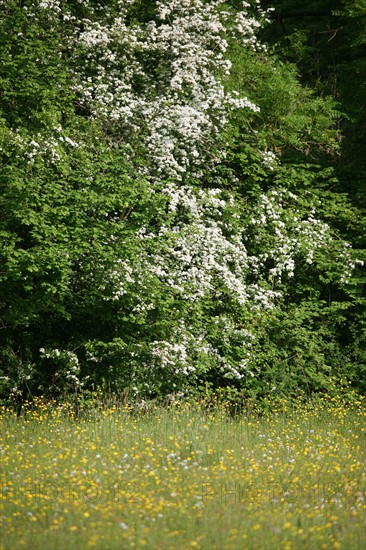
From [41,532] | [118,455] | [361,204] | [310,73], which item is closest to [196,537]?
[41,532]

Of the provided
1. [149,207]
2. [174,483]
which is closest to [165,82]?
[149,207]

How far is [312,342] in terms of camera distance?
44.4 feet

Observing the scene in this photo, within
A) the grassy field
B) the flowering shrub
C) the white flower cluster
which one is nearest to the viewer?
the grassy field

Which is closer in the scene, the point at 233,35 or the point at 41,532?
the point at 41,532

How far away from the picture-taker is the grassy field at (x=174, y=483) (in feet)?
17.7

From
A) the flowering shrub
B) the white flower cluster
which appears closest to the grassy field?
the flowering shrub

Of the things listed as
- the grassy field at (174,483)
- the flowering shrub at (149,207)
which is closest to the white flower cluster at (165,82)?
the flowering shrub at (149,207)

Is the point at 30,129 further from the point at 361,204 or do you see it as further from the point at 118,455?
Result: the point at 361,204

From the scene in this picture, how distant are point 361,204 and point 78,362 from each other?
722cm

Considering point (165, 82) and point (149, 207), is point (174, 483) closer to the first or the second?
point (149, 207)

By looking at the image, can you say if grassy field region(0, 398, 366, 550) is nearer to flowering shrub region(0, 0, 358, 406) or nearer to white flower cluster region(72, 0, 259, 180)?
flowering shrub region(0, 0, 358, 406)

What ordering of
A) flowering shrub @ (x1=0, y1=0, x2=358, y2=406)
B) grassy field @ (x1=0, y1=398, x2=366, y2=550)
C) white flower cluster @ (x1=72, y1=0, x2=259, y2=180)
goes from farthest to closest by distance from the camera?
white flower cluster @ (x1=72, y1=0, x2=259, y2=180)
flowering shrub @ (x1=0, y1=0, x2=358, y2=406)
grassy field @ (x1=0, y1=398, x2=366, y2=550)

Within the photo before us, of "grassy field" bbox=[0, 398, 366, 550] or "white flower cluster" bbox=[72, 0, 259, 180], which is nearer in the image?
"grassy field" bbox=[0, 398, 366, 550]

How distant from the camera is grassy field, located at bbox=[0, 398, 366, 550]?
5.41 metres
